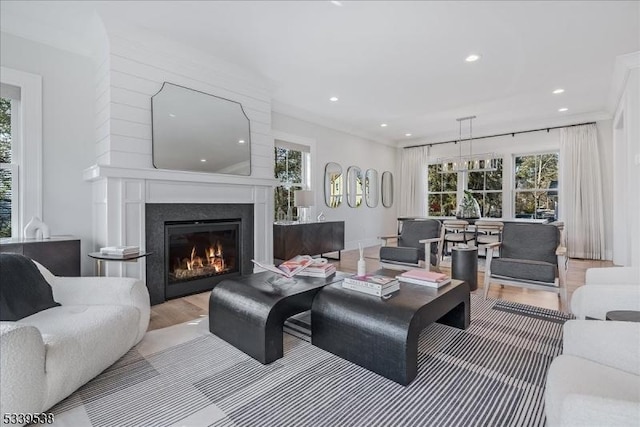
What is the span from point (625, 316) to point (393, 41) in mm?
2938

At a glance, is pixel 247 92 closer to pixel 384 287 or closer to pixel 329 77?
pixel 329 77

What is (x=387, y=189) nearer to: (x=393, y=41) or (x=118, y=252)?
(x=393, y=41)

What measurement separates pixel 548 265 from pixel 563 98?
11.6 feet

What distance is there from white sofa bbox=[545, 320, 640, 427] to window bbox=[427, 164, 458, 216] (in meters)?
6.62

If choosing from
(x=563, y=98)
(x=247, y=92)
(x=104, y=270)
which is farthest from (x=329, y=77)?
(x=563, y=98)

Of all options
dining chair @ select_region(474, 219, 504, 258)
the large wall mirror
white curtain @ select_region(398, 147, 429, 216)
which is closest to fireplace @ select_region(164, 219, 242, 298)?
the large wall mirror

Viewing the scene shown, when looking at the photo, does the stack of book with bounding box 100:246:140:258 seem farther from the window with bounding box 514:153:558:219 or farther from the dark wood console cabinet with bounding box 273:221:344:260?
the window with bounding box 514:153:558:219

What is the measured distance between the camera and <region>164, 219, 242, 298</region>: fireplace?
340cm

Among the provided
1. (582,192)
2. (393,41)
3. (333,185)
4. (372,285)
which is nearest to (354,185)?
(333,185)

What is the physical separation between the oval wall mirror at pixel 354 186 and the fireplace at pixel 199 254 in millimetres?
3319

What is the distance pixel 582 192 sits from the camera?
571cm

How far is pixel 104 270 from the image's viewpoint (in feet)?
9.84

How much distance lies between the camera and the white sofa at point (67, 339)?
50.2 inches

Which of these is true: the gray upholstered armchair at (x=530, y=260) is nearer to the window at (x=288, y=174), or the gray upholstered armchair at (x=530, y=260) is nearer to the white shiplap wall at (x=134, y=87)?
the window at (x=288, y=174)
